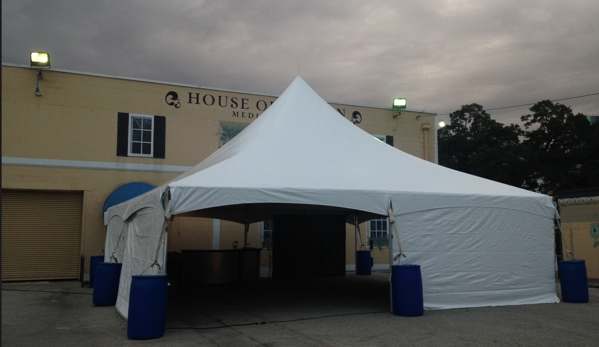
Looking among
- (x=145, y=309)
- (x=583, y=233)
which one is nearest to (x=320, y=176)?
(x=145, y=309)

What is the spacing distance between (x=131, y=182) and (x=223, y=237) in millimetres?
3132

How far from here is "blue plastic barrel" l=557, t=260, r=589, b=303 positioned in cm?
858

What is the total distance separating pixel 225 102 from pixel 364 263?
6506 millimetres

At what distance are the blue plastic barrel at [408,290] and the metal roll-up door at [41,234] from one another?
1005cm

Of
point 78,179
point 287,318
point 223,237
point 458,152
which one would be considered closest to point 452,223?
point 287,318

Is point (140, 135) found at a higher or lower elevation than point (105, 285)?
higher

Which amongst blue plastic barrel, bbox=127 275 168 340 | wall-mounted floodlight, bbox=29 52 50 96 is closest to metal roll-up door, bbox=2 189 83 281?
wall-mounted floodlight, bbox=29 52 50 96

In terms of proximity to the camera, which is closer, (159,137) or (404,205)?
(404,205)

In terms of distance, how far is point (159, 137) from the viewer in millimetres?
14766

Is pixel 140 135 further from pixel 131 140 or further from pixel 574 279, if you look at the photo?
pixel 574 279

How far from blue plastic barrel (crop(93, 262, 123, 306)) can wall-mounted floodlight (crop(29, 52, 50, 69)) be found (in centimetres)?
706

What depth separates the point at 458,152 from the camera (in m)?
39.8

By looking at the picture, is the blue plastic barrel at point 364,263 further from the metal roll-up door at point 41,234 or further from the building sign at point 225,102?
the metal roll-up door at point 41,234

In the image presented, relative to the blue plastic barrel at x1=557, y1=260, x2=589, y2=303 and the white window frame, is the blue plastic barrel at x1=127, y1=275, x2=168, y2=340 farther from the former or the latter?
the white window frame
